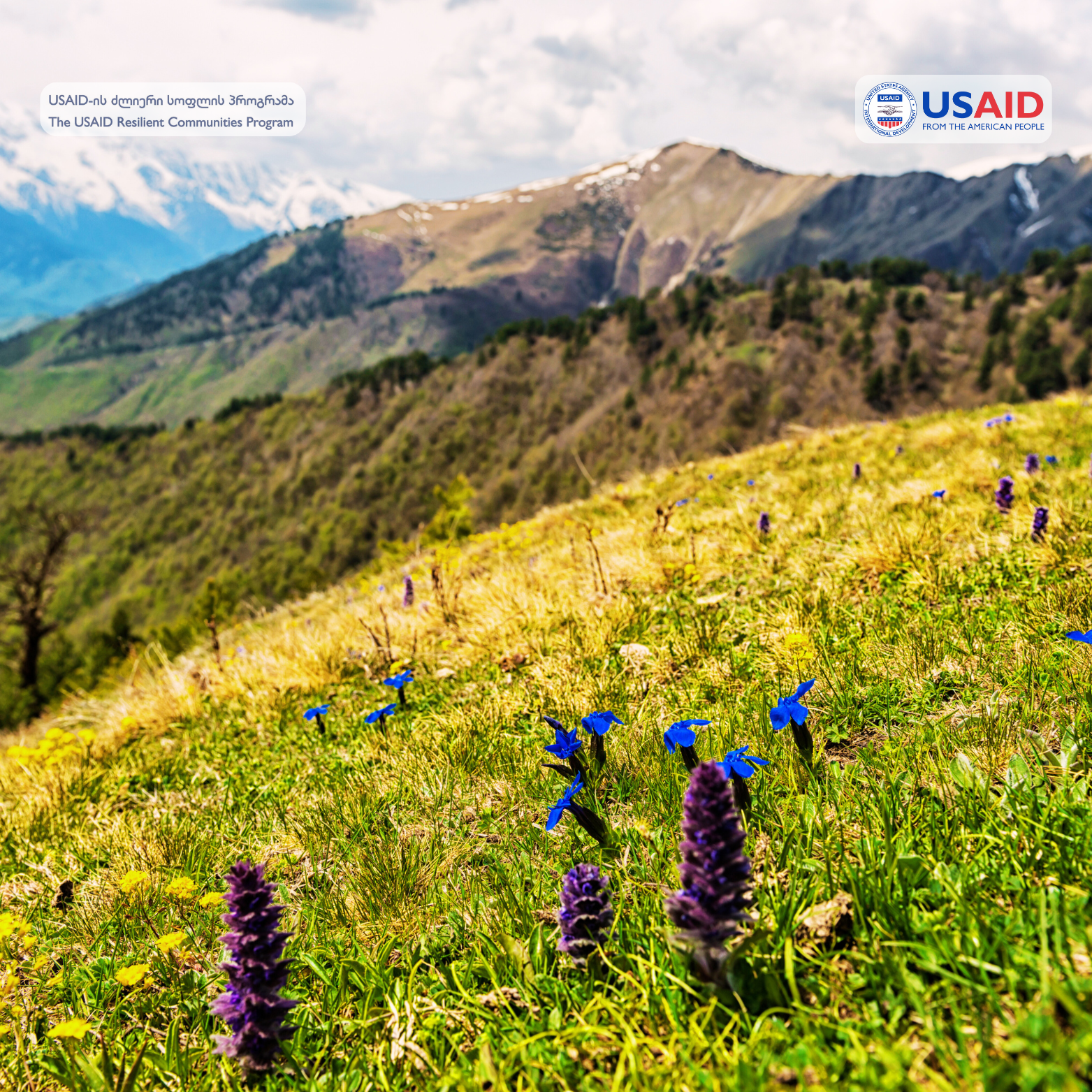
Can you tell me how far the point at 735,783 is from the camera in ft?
7.45

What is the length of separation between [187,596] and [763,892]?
7300 inches

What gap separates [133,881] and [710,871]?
261 centimetres

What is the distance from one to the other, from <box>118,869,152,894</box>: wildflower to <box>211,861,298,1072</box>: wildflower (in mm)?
1231

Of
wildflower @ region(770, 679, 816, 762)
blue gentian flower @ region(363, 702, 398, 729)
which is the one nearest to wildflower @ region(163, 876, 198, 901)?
blue gentian flower @ region(363, 702, 398, 729)

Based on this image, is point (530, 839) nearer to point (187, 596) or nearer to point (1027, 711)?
point (1027, 711)

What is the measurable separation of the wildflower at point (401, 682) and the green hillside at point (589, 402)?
115195mm

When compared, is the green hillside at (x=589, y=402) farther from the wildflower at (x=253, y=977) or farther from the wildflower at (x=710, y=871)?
the wildflower at (x=710, y=871)

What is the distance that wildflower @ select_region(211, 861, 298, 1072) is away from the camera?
1772 mm

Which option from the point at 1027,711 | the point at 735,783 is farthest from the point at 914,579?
the point at 735,783

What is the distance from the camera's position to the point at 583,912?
1.90 meters

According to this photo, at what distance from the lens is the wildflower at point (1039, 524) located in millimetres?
4289

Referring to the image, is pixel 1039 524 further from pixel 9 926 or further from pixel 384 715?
pixel 9 926

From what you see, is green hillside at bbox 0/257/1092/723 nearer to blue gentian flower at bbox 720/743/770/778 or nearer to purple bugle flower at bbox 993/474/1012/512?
purple bugle flower at bbox 993/474/1012/512

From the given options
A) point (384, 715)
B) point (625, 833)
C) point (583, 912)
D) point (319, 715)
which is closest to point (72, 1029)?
point (583, 912)
